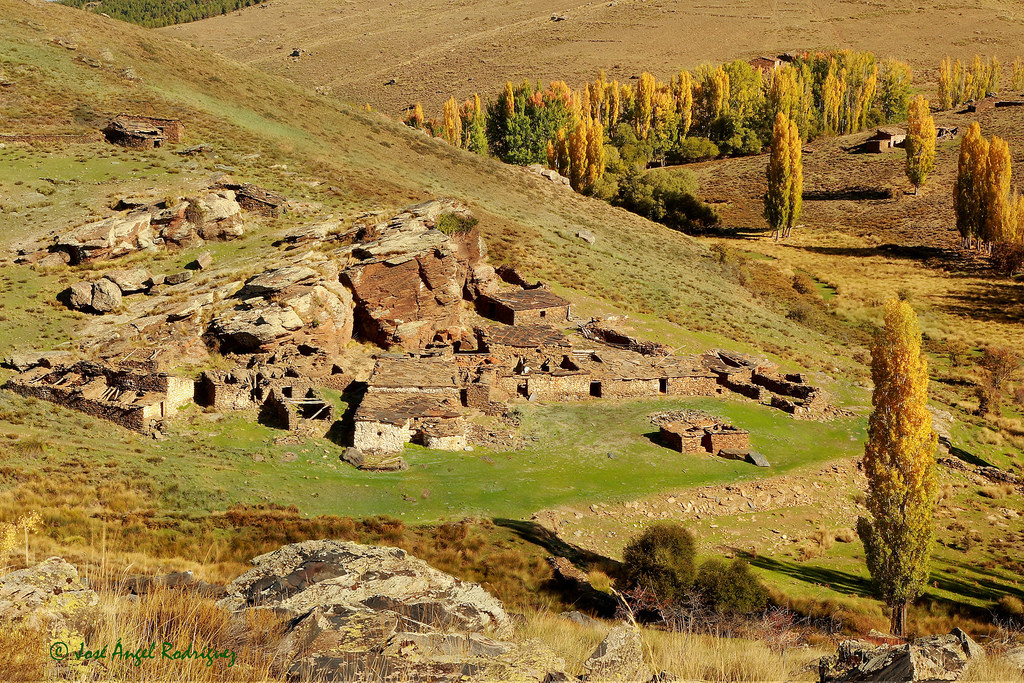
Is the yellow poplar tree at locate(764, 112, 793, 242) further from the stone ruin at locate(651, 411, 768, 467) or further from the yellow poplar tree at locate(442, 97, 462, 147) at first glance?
the stone ruin at locate(651, 411, 768, 467)

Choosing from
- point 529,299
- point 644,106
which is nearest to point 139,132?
point 529,299

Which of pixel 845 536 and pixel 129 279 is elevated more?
pixel 129 279

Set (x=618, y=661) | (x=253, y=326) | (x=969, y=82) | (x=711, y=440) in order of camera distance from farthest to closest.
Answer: (x=969, y=82), (x=253, y=326), (x=711, y=440), (x=618, y=661)

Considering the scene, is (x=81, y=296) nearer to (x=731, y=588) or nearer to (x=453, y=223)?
(x=453, y=223)

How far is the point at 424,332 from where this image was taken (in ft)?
103

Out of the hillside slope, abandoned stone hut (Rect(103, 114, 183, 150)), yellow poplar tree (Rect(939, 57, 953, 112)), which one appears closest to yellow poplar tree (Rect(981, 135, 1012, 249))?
the hillside slope

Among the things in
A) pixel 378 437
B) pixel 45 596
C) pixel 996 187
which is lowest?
pixel 378 437

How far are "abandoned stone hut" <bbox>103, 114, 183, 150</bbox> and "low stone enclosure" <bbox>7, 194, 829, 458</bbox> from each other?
33.4 ft

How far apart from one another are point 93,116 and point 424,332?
99.8ft

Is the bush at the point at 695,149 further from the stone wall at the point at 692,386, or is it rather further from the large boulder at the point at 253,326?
the large boulder at the point at 253,326

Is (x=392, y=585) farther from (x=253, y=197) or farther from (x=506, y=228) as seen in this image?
(x=506, y=228)

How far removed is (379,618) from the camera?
7.77m

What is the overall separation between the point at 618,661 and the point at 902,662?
256 cm

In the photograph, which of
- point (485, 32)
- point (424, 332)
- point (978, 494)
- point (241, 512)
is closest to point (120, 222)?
point (424, 332)
